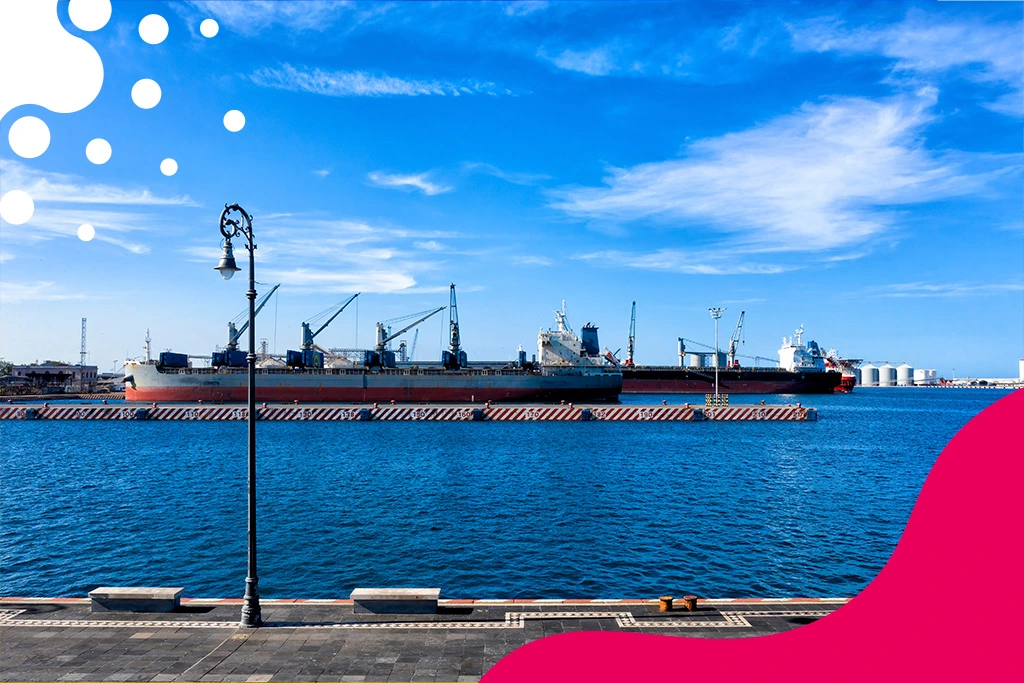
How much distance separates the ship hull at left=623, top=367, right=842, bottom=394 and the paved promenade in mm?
131666

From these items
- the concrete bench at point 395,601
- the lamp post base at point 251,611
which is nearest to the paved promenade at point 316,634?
the concrete bench at point 395,601

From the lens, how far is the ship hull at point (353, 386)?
92.5 meters

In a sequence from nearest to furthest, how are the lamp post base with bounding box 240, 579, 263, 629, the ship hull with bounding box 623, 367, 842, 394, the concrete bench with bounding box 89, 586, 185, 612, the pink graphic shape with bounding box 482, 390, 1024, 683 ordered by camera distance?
the pink graphic shape with bounding box 482, 390, 1024, 683
the lamp post base with bounding box 240, 579, 263, 629
the concrete bench with bounding box 89, 586, 185, 612
the ship hull with bounding box 623, 367, 842, 394

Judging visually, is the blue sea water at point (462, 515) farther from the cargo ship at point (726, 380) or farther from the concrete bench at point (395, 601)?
the cargo ship at point (726, 380)

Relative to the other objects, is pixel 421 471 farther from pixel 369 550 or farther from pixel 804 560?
pixel 804 560

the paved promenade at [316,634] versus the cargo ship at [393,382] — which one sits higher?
the cargo ship at [393,382]

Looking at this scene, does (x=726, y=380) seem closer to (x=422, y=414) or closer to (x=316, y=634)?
(x=422, y=414)

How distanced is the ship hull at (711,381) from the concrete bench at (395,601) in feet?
435

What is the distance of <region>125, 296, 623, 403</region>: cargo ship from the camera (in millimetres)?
92625

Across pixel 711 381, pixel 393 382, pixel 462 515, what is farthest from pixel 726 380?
pixel 462 515

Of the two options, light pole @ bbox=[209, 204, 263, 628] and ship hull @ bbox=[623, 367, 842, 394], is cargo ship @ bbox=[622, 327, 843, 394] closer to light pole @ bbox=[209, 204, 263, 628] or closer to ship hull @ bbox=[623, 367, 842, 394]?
ship hull @ bbox=[623, 367, 842, 394]

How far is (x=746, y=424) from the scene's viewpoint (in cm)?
7381

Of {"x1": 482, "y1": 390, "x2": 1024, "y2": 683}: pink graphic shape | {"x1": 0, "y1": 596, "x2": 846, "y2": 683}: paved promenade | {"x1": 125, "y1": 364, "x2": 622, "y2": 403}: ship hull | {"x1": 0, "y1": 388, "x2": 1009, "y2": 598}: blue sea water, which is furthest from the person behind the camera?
{"x1": 125, "y1": 364, "x2": 622, "y2": 403}: ship hull

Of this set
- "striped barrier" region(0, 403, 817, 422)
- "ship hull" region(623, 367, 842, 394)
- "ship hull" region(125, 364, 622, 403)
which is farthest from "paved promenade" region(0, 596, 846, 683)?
"ship hull" region(623, 367, 842, 394)
